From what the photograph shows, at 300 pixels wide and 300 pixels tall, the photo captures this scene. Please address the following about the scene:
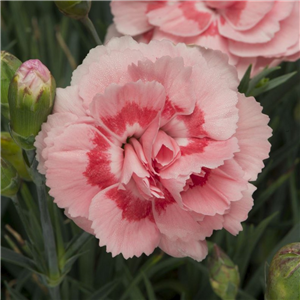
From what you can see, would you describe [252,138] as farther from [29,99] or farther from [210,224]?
[29,99]

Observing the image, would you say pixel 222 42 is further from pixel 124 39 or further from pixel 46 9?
pixel 46 9

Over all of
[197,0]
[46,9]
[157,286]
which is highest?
[197,0]

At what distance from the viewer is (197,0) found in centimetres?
91

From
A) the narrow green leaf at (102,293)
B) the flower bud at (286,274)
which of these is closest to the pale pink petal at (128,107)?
the flower bud at (286,274)

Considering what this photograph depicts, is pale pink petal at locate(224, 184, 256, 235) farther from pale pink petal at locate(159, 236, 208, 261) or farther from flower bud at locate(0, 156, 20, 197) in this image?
flower bud at locate(0, 156, 20, 197)

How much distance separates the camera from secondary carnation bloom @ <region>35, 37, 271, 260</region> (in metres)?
0.52

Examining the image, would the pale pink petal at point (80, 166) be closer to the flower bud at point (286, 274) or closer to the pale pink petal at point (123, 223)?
the pale pink petal at point (123, 223)

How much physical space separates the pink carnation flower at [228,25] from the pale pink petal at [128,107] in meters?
0.34

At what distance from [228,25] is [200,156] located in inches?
16.4

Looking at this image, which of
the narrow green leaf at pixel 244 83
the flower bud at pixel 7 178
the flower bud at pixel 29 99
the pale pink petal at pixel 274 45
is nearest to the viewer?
the flower bud at pixel 29 99

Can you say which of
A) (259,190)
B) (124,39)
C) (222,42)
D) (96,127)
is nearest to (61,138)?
(96,127)

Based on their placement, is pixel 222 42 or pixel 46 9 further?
pixel 46 9

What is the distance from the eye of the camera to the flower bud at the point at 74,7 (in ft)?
2.23

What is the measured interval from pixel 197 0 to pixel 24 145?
50 centimetres
